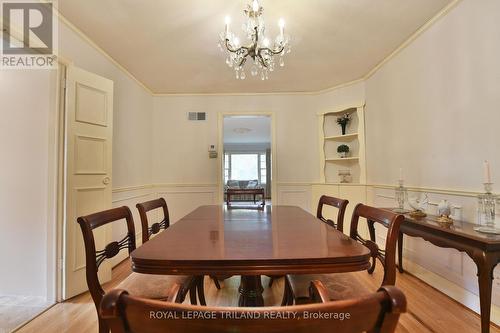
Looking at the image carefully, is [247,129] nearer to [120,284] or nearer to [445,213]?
[445,213]

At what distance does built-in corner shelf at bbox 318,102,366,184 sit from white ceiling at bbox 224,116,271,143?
221cm

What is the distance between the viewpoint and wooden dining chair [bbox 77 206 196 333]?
1.25 m

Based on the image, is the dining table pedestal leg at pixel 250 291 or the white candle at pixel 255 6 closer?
the dining table pedestal leg at pixel 250 291

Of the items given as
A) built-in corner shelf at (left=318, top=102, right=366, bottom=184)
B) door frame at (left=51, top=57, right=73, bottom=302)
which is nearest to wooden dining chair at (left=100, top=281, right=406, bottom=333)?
door frame at (left=51, top=57, right=73, bottom=302)

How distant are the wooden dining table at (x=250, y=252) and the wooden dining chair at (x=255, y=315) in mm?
513

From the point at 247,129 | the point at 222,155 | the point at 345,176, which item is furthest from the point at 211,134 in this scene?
the point at 247,129

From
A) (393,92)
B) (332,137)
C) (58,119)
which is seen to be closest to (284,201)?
(332,137)

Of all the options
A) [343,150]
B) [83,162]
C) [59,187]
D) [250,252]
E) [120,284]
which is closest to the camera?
[250,252]

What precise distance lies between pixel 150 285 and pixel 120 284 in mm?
160

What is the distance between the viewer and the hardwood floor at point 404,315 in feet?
5.83

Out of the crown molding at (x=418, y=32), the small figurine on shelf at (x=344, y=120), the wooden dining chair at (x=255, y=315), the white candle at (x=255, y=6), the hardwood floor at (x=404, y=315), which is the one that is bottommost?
the hardwood floor at (x=404, y=315)

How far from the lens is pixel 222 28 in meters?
2.44

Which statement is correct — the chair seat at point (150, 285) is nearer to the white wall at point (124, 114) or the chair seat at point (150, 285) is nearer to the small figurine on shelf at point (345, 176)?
the white wall at point (124, 114)

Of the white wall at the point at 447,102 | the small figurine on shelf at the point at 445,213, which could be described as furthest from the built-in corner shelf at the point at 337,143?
the small figurine on shelf at the point at 445,213
